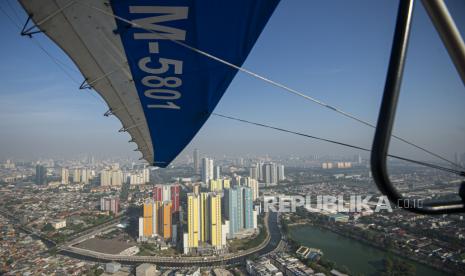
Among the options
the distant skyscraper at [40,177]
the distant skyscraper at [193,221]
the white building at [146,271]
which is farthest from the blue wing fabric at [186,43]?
the distant skyscraper at [40,177]

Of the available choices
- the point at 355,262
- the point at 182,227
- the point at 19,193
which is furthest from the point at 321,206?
the point at 19,193

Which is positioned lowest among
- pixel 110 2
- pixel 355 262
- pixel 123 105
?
pixel 355 262

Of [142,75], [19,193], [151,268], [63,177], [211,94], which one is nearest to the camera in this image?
[142,75]

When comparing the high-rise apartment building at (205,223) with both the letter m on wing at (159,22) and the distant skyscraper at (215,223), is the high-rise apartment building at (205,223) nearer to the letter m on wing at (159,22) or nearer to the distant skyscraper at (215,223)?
the distant skyscraper at (215,223)

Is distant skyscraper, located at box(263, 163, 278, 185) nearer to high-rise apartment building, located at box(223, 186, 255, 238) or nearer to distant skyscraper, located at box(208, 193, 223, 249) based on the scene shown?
high-rise apartment building, located at box(223, 186, 255, 238)

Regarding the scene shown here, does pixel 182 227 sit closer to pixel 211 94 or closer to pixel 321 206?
pixel 321 206

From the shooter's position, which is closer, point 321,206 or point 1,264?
point 1,264
